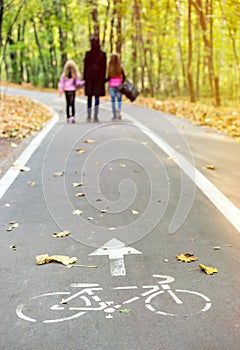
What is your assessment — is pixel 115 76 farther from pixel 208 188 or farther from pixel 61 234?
pixel 61 234

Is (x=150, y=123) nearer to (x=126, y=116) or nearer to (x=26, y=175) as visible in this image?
(x=126, y=116)

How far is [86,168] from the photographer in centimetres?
948

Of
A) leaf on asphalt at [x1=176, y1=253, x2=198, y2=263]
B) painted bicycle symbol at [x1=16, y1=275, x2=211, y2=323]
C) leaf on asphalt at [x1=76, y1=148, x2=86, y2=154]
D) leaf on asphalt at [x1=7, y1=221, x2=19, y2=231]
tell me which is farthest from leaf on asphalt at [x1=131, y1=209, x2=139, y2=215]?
leaf on asphalt at [x1=76, y1=148, x2=86, y2=154]

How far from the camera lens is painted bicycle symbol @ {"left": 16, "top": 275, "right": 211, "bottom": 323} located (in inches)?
161

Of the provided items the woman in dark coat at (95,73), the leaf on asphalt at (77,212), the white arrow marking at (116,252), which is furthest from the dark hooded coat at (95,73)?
the white arrow marking at (116,252)

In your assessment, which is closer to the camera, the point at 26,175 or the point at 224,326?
the point at 224,326

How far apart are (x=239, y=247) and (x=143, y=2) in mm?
28150

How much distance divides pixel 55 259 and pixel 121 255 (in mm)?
606

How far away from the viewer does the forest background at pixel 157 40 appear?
23.2 metres

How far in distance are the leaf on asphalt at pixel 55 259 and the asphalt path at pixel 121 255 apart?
2.6 inches

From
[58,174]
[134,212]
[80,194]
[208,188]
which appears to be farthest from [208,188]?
[58,174]

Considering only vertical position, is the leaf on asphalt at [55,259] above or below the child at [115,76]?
below

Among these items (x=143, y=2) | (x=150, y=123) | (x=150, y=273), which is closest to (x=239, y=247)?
(x=150, y=273)

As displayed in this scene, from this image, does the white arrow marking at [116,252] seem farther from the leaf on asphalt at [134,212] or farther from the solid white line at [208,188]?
the solid white line at [208,188]
